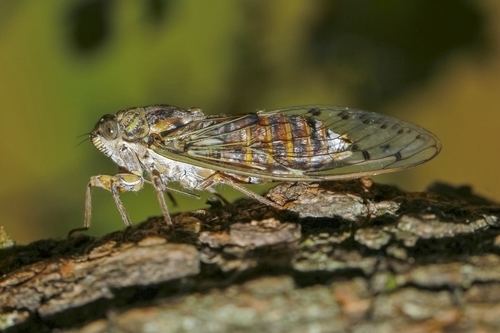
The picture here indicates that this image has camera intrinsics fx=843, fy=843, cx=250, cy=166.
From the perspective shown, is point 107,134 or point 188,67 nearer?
point 107,134

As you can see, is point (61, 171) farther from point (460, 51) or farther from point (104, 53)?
point (460, 51)

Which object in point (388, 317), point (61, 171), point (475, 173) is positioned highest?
point (388, 317)

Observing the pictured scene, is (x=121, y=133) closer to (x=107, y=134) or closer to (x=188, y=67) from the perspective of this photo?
(x=107, y=134)

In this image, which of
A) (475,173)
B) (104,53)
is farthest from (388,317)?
(475,173)

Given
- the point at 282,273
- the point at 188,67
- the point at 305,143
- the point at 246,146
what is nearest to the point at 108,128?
the point at 246,146

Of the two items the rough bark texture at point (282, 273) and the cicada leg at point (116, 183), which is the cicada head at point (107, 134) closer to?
the cicada leg at point (116, 183)

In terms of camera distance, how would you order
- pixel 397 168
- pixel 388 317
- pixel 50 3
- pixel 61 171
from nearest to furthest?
pixel 388 317 → pixel 397 168 → pixel 50 3 → pixel 61 171

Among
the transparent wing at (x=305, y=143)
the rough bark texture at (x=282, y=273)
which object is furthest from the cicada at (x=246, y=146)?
the rough bark texture at (x=282, y=273)
